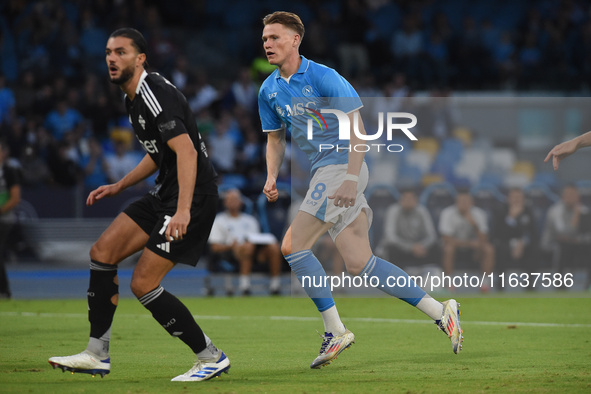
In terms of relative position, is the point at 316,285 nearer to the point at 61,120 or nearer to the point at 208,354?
the point at 208,354

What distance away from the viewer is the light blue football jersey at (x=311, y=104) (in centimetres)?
691

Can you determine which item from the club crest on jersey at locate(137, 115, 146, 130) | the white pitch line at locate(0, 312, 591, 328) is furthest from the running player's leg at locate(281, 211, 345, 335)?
the white pitch line at locate(0, 312, 591, 328)

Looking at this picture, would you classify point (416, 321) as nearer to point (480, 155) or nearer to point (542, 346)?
point (542, 346)

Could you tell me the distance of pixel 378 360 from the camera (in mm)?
7105

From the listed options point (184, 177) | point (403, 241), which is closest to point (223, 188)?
point (403, 241)

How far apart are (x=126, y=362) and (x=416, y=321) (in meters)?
4.10

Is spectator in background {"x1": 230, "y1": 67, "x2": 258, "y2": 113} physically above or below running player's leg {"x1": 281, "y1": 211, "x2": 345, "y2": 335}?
above

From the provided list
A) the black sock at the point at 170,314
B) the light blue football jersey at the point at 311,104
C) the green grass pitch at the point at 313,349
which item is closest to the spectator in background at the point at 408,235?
the green grass pitch at the point at 313,349

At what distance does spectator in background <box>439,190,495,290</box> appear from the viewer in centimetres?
1409

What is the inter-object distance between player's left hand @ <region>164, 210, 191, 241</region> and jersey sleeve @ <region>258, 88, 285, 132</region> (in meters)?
1.70

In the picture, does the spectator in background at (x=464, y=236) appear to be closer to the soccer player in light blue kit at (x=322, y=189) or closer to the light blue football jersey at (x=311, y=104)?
the soccer player in light blue kit at (x=322, y=189)

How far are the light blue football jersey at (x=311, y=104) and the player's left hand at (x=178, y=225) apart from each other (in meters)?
1.62

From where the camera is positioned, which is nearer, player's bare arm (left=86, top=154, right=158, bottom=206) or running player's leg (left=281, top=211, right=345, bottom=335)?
player's bare arm (left=86, top=154, right=158, bottom=206)

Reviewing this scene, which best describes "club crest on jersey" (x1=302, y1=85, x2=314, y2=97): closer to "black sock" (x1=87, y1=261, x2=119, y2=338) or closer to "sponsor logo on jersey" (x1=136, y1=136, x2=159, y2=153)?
A: "sponsor logo on jersey" (x1=136, y1=136, x2=159, y2=153)
